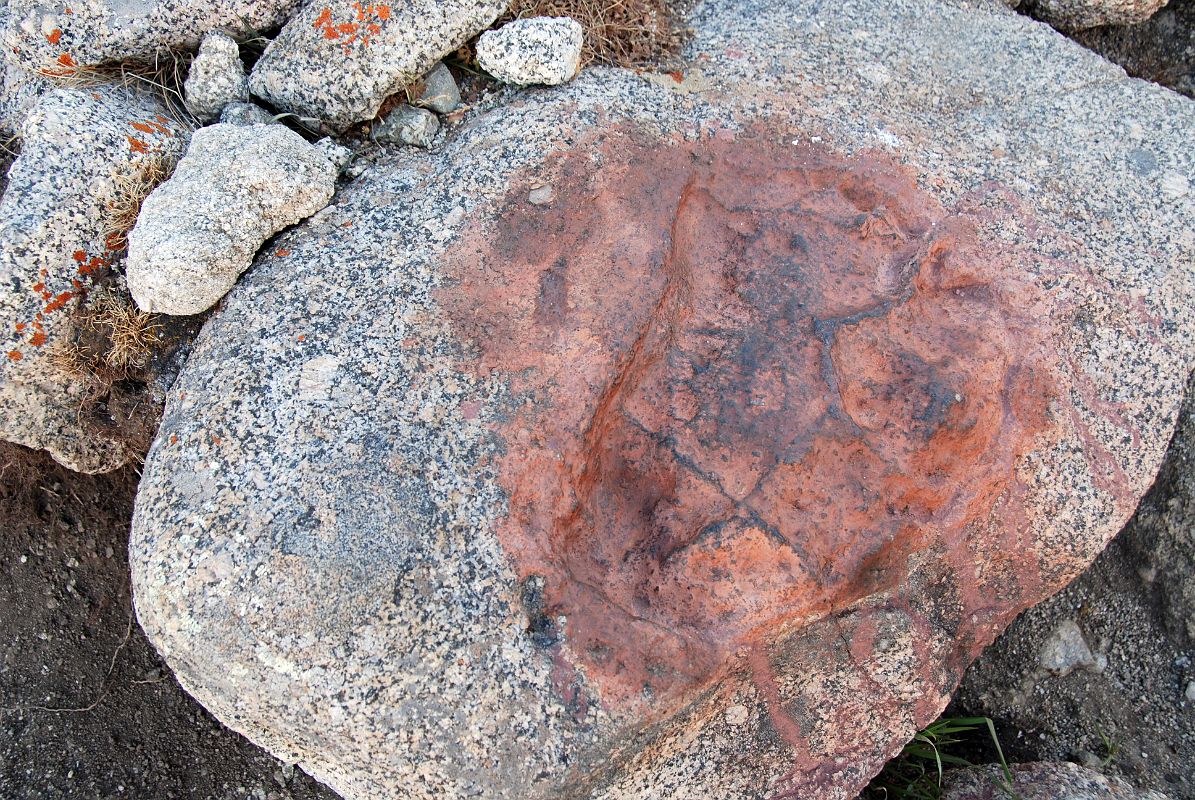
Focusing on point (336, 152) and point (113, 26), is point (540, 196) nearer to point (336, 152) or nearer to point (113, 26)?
point (336, 152)

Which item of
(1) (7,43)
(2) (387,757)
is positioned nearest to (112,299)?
(1) (7,43)

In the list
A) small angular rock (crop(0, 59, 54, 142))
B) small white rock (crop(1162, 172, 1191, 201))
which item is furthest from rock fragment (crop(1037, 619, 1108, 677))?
small angular rock (crop(0, 59, 54, 142))

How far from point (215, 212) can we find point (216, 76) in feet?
1.42

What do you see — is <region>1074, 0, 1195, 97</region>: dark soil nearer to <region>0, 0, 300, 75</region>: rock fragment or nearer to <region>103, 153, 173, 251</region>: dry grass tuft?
<region>0, 0, 300, 75</region>: rock fragment

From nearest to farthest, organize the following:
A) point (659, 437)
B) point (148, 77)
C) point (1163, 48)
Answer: point (659, 437)
point (148, 77)
point (1163, 48)

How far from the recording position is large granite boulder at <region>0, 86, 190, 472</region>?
178cm

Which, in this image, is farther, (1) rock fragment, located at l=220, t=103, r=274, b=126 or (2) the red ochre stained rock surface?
(1) rock fragment, located at l=220, t=103, r=274, b=126

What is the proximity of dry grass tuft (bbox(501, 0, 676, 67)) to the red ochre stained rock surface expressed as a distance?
0.30m

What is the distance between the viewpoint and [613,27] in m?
2.03

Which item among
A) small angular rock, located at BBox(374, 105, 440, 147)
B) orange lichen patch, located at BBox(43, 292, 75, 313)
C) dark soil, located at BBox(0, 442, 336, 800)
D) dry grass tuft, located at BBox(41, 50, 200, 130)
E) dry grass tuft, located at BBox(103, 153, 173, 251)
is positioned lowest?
dark soil, located at BBox(0, 442, 336, 800)

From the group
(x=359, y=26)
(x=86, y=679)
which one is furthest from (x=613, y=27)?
(x=86, y=679)

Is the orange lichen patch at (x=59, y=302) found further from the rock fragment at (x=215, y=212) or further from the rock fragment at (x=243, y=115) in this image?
the rock fragment at (x=243, y=115)

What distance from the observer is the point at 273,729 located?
5.24ft

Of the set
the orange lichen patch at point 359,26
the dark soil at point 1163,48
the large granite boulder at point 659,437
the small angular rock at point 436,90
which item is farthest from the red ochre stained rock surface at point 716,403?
the dark soil at point 1163,48
